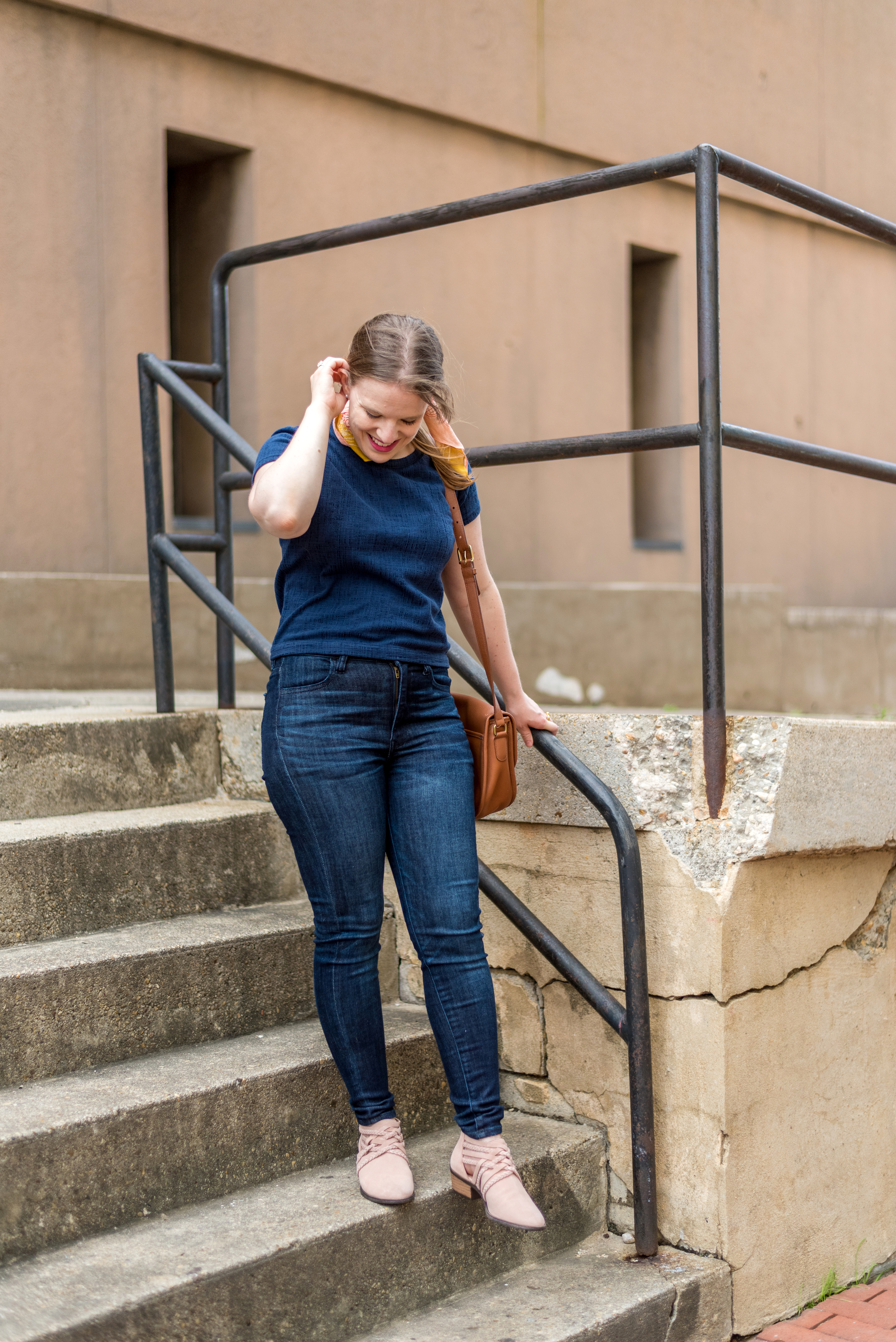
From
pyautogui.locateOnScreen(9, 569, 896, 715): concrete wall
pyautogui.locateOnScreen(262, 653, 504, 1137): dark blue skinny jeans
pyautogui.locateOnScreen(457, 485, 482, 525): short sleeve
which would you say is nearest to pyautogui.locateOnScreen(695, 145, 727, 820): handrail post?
pyautogui.locateOnScreen(457, 485, 482, 525): short sleeve

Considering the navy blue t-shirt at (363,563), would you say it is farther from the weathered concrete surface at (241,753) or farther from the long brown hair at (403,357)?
the weathered concrete surface at (241,753)

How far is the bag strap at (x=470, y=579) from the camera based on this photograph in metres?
2.39

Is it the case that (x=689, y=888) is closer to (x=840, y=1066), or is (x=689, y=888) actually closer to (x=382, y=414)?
(x=840, y=1066)

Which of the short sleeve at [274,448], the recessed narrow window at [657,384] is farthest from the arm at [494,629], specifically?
the recessed narrow window at [657,384]

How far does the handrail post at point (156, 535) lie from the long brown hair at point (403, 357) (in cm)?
122

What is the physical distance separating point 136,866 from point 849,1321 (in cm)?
172

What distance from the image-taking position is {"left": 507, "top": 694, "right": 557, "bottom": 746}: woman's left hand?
256 cm

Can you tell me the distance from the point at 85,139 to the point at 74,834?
3.49 m

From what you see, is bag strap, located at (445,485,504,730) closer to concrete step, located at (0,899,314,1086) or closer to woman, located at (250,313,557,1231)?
woman, located at (250,313,557,1231)

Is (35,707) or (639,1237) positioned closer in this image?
(639,1237)

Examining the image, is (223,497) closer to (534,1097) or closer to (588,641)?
(534,1097)

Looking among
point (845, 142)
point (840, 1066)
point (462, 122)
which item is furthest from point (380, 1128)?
point (845, 142)

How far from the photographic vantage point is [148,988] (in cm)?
250

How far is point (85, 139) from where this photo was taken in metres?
5.18
